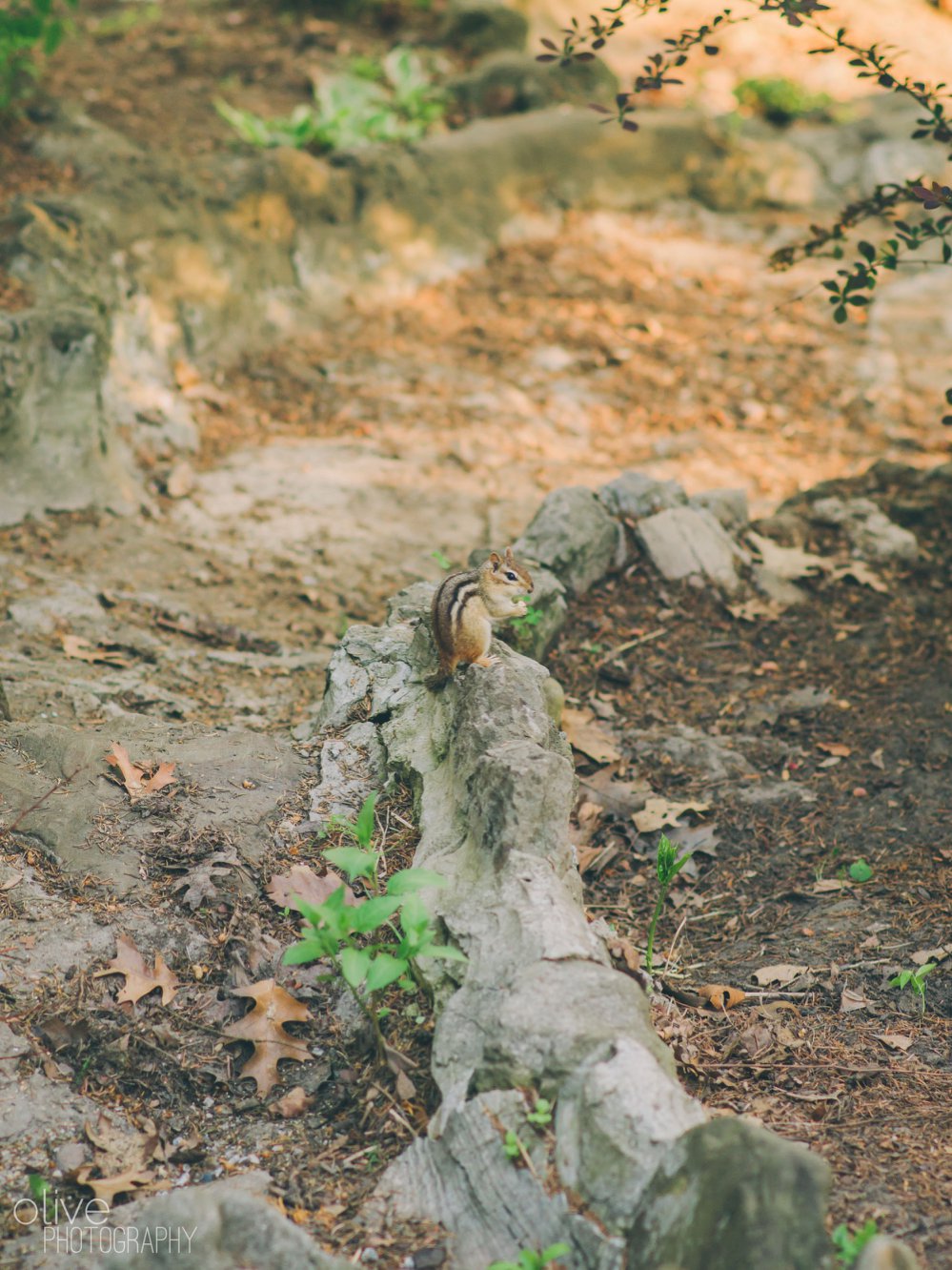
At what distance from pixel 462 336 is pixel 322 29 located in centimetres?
478

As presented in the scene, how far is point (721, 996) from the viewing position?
4.01 m

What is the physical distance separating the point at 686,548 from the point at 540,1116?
4328 mm

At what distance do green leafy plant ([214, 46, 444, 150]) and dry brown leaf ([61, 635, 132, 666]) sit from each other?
5.73 metres

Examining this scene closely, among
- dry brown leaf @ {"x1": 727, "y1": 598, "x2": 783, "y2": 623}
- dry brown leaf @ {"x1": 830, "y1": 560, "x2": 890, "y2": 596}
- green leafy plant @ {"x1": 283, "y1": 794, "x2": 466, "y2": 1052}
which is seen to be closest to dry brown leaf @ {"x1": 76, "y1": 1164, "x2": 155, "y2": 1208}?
green leafy plant @ {"x1": 283, "y1": 794, "x2": 466, "y2": 1052}

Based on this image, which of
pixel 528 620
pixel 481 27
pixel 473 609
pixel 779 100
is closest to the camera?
pixel 473 609

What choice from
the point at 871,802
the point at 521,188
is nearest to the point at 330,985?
the point at 871,802

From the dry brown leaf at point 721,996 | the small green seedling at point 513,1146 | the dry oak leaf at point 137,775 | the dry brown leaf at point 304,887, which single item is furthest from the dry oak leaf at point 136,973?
the dry brown leaf at point 721,996

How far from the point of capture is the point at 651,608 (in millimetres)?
6492

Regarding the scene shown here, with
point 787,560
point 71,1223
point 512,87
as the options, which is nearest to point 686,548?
point 787,560

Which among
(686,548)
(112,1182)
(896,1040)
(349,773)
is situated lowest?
(686,548)

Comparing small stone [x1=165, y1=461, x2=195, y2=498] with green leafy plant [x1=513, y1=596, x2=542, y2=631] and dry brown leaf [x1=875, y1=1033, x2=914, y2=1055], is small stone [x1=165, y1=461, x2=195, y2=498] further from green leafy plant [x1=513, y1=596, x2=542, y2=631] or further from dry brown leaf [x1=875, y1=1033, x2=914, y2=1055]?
dry brown leaf [x1=875, y1=1033, x2=914, y2=1055]

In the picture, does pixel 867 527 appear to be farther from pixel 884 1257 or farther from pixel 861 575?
pixel 884 1257

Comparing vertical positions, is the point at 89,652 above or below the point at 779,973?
below

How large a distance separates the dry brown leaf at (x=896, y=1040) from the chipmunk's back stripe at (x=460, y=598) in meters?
2.03
